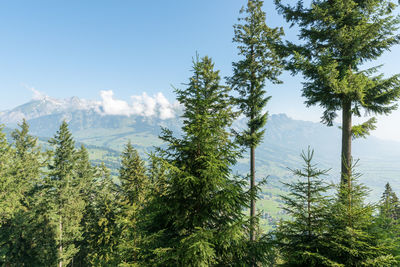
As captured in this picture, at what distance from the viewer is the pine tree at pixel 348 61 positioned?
25.4 ft

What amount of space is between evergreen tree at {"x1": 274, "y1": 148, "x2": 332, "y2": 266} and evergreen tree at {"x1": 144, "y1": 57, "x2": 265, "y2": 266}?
1.13 m

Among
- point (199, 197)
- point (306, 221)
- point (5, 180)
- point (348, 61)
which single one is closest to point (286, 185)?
point (306, 221)

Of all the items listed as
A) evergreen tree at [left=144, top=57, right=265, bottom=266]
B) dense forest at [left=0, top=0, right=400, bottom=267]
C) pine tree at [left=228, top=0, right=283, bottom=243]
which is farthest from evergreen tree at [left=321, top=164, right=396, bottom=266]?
pine tree at [left=228, top=0, right=283, bottom=243]

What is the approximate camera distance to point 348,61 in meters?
8.35

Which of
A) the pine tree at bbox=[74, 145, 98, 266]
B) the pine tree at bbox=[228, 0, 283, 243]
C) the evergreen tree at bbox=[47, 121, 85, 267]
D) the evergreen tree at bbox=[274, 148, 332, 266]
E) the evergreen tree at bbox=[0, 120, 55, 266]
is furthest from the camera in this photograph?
the pine tree at bbox=[74, 145, 98, 266]

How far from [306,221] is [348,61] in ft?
23.6

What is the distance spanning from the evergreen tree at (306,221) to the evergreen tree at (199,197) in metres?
1.13

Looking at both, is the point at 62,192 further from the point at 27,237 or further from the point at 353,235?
the point at 353,235

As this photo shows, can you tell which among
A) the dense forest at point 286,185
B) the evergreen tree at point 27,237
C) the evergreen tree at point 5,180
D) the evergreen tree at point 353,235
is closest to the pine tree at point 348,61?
the dense forest at point 286,185

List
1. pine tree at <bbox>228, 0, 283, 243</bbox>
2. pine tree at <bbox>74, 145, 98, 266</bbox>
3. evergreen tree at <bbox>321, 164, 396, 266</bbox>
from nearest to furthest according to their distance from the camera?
1. evergreen tree at <bbox>321, 164, 396, 266</bbox>
2. pine tree at <bbox>228, 0, 283, 243</bbox>
3. pine tree at <bbox>74, 145, 98, 266</bbox>

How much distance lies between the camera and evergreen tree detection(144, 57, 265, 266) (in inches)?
234

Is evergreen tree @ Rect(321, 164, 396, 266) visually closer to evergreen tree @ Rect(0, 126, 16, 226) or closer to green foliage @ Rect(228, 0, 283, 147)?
green foliage @ Rect(228, 0, 283, 147)

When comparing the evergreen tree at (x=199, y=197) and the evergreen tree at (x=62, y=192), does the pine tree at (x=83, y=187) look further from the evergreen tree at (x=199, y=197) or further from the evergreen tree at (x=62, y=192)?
the evergreen tree at (x=199, y=197)

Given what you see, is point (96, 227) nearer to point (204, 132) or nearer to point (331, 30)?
point (204, 132)
